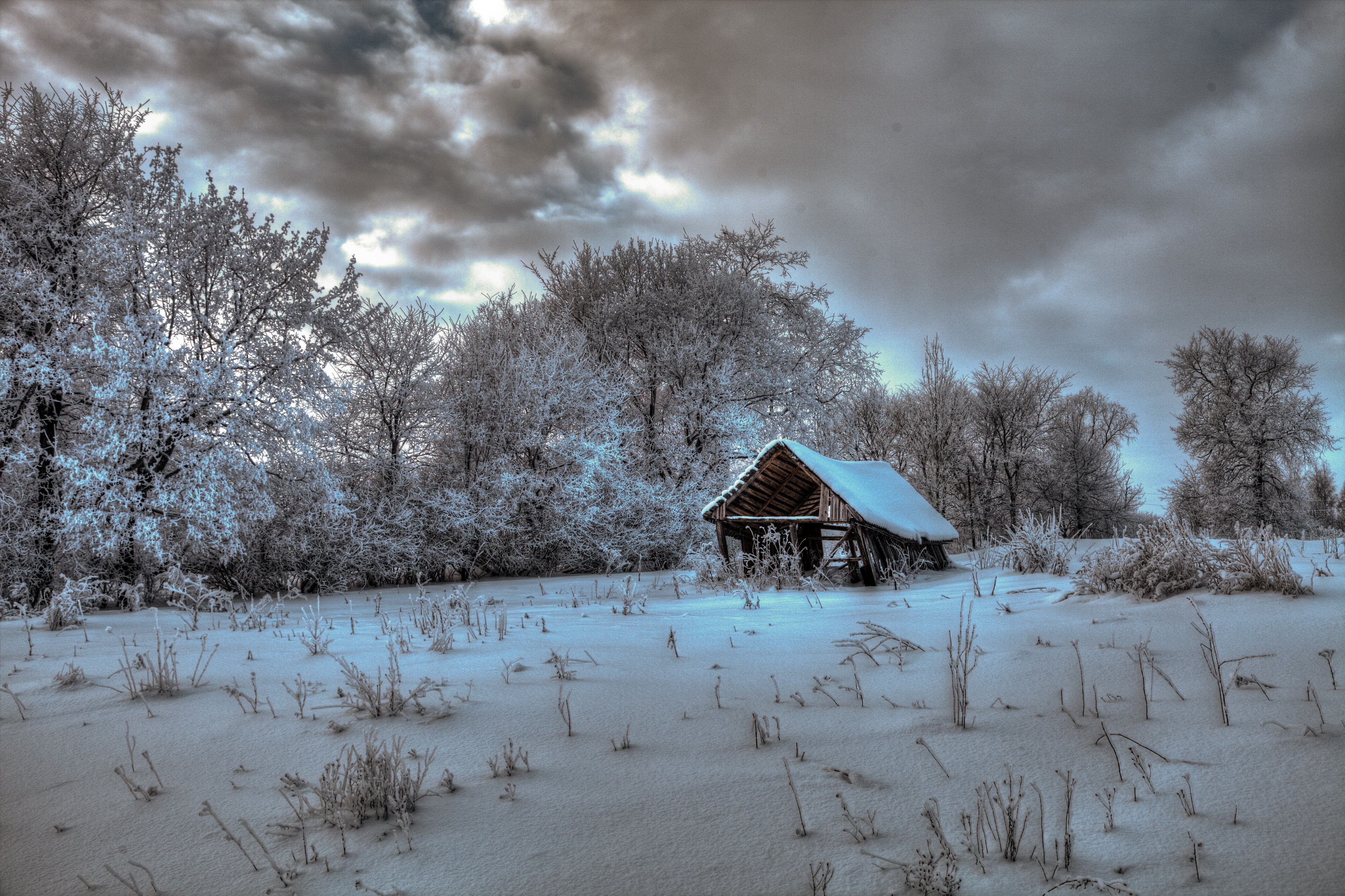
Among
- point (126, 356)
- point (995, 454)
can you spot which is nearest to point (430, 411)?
point (126, 356)

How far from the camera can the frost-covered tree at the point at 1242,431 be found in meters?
22.3

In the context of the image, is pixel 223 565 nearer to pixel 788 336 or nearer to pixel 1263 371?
pixel 788 336

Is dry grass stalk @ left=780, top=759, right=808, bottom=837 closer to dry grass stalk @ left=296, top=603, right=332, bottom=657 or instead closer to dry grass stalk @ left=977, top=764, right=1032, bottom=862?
dry grass stalk @ left=977, top=764, right=1032, bottom=862

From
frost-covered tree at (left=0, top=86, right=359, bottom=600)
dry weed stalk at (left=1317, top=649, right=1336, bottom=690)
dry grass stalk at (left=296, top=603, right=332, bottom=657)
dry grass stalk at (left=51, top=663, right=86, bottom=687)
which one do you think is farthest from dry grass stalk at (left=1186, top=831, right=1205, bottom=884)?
frost-covered tree at (left=0, top=86, right=359, bottom=600)

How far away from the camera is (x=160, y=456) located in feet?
39.0

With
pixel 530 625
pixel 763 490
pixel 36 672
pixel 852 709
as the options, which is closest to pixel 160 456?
pixel 36 672

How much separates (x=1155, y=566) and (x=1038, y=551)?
366cm

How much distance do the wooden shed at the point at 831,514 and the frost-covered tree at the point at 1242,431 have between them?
1531 centimetres

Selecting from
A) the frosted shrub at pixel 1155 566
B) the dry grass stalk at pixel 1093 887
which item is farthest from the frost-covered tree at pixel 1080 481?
the dry grass stalk at pixel 1093 887

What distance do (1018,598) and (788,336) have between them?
16.8m

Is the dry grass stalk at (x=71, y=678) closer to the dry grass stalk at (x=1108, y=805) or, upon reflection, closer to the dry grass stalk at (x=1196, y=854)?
the dry grass stalk at (x=1108, y=805)

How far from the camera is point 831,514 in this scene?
1055 centimetres

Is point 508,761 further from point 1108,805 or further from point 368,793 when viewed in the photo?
point 1108,805

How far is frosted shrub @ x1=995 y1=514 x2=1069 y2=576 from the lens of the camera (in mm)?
8336
